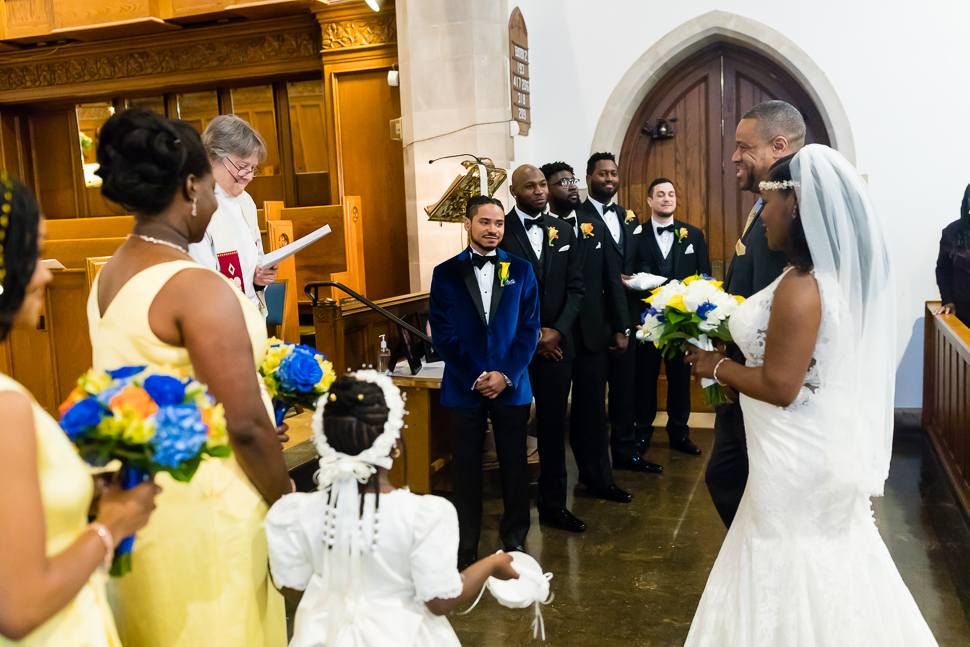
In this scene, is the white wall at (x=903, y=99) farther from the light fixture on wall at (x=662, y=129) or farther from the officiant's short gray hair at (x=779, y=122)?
the officiant's short gray hair at (x=779, y=122)

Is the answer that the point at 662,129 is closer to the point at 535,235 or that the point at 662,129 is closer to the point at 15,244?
the point at 535,235

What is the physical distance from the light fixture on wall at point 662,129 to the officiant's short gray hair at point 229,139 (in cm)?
447

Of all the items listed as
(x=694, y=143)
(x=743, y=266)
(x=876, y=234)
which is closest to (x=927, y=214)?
(x=694, y=143)

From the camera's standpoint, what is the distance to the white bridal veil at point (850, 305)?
2.12 m

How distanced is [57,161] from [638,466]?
893 cm

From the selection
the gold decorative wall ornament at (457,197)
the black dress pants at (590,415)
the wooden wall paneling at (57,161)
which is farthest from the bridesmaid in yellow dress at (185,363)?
the wooden wall paneling at (57,161)

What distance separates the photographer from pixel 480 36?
590 cm

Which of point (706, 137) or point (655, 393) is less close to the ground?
point (706, 137)

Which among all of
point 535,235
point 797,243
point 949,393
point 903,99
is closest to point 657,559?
point 535,235

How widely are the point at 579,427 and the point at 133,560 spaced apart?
3139 millimetres

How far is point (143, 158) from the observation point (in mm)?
1511

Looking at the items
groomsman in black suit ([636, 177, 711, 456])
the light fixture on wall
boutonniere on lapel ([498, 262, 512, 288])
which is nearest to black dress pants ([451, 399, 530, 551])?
boutonniere on lapel ([498, 262, 512, 288])

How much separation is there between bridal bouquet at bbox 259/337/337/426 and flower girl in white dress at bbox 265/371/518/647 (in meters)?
0.33

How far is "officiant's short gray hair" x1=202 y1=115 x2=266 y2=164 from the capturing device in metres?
2.82
